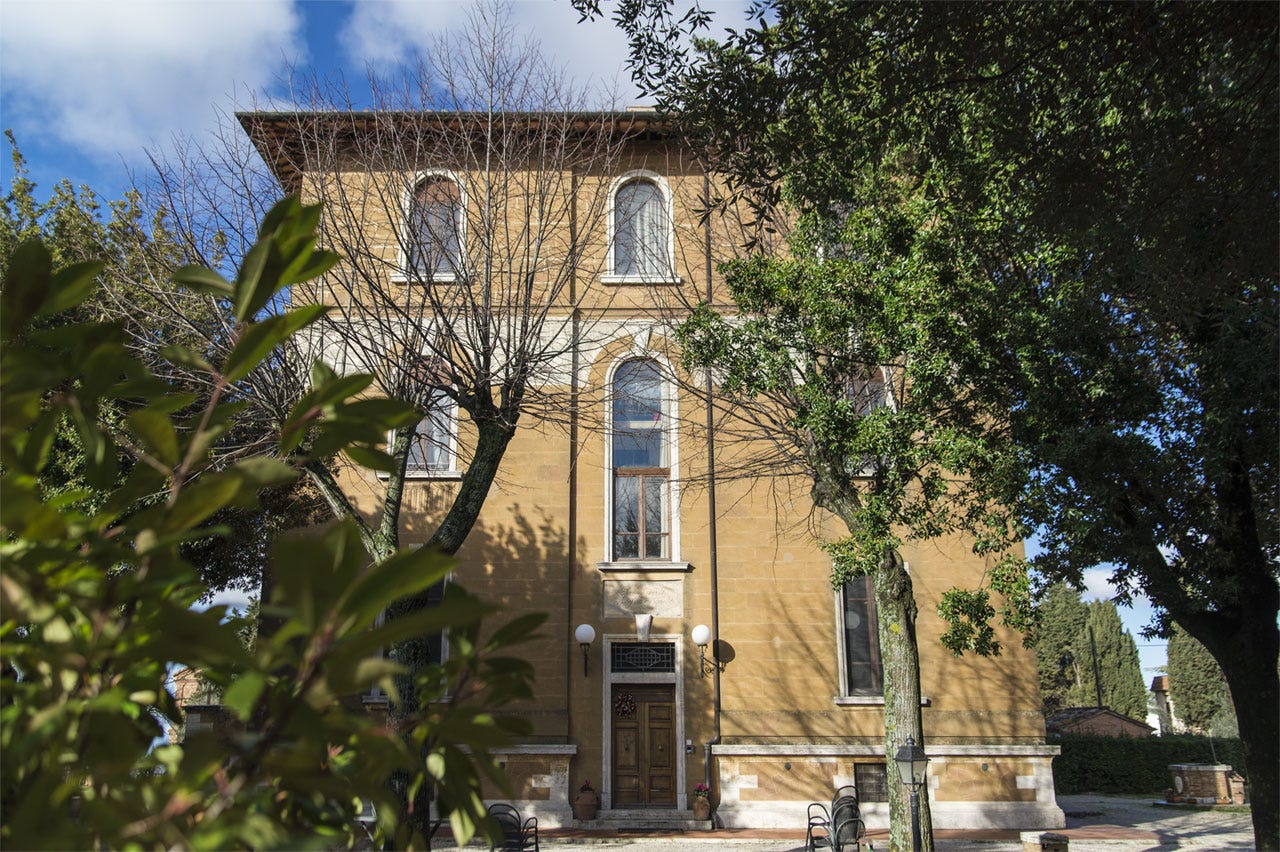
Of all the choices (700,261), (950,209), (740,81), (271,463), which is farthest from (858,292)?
(271,463)

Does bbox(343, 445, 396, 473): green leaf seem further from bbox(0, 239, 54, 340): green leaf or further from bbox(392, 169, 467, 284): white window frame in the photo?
bbox(392, 169, 467, 284): white window frame

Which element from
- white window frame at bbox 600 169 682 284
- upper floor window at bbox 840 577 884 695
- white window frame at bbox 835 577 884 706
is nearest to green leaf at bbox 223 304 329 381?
white window frame at bbox 600 169 682 284

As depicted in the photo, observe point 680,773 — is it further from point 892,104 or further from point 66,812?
point 66,812

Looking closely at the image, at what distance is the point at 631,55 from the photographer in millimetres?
7602

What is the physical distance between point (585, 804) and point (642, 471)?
5.65 meters

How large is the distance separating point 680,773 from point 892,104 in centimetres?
1224

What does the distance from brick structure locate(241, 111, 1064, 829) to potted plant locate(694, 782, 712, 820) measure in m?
Answer: 0.36

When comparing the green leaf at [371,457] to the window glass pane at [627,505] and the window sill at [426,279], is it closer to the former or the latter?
the window sill at [426,279]

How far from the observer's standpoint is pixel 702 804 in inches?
608

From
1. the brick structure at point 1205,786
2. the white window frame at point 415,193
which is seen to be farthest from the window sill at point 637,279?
the brick structure at point 1205,786

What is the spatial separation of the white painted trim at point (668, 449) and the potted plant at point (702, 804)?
3709mm

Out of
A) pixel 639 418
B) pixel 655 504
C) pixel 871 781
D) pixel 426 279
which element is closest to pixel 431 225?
pixel 426 279

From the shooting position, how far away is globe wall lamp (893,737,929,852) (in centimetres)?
1028

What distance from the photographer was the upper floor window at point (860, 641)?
54.1ft
